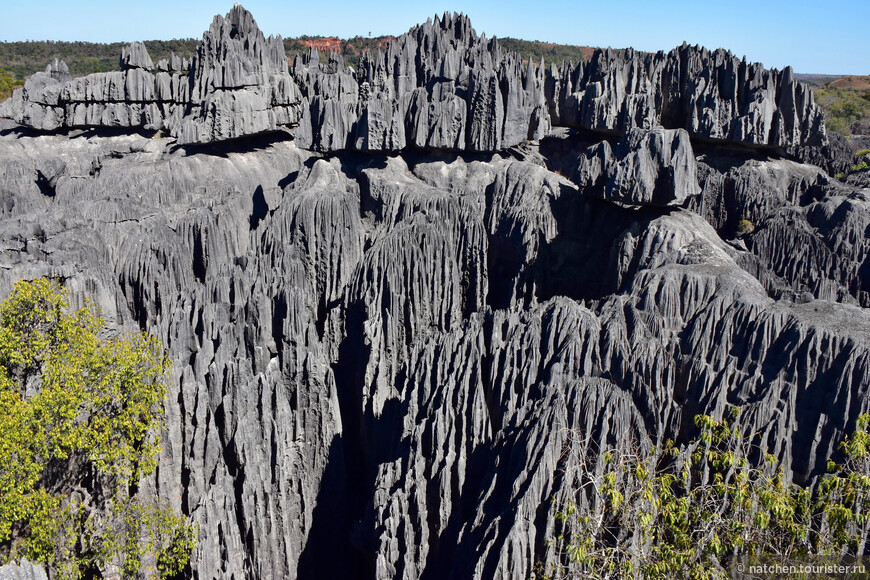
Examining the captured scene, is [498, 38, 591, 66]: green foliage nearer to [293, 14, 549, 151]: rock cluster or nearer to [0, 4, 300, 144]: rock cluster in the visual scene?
[0, 4, 300, 144]: rock cluster

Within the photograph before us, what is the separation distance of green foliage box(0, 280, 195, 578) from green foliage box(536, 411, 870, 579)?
12.0m

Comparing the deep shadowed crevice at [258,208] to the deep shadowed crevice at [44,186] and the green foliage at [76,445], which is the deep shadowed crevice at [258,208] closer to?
the green foliage at [76,445]

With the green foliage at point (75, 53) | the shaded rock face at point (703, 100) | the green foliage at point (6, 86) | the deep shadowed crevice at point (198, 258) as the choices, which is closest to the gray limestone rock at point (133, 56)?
the deep shadowed crevice at point (198, 258)

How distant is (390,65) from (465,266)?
17.6 metres

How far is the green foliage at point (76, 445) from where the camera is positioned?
20312mm

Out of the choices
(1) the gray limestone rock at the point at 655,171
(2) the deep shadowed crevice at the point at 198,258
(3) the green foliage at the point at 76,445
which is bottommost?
(3) the green foliage at the point at 76,445

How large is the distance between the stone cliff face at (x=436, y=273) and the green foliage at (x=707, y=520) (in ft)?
4.62

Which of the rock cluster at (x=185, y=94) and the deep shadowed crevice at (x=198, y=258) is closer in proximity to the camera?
the deep shadowed crevice at (x=198, y=258)

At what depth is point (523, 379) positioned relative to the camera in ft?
69.9

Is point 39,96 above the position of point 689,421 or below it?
above

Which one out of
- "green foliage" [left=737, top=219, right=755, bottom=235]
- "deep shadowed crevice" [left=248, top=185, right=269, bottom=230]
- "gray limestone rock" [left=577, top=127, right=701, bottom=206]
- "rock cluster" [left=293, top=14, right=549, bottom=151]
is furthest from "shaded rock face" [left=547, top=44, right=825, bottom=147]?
"deep shadowed crevice" [left=248, top=185, right=269, bottom=230]

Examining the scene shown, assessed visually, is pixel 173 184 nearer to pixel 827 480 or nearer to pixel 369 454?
pixel 369 454

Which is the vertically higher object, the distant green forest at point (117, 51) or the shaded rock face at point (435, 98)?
the distant green forest at point (117, 51)

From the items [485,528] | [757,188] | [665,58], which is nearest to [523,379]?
[485,528]
